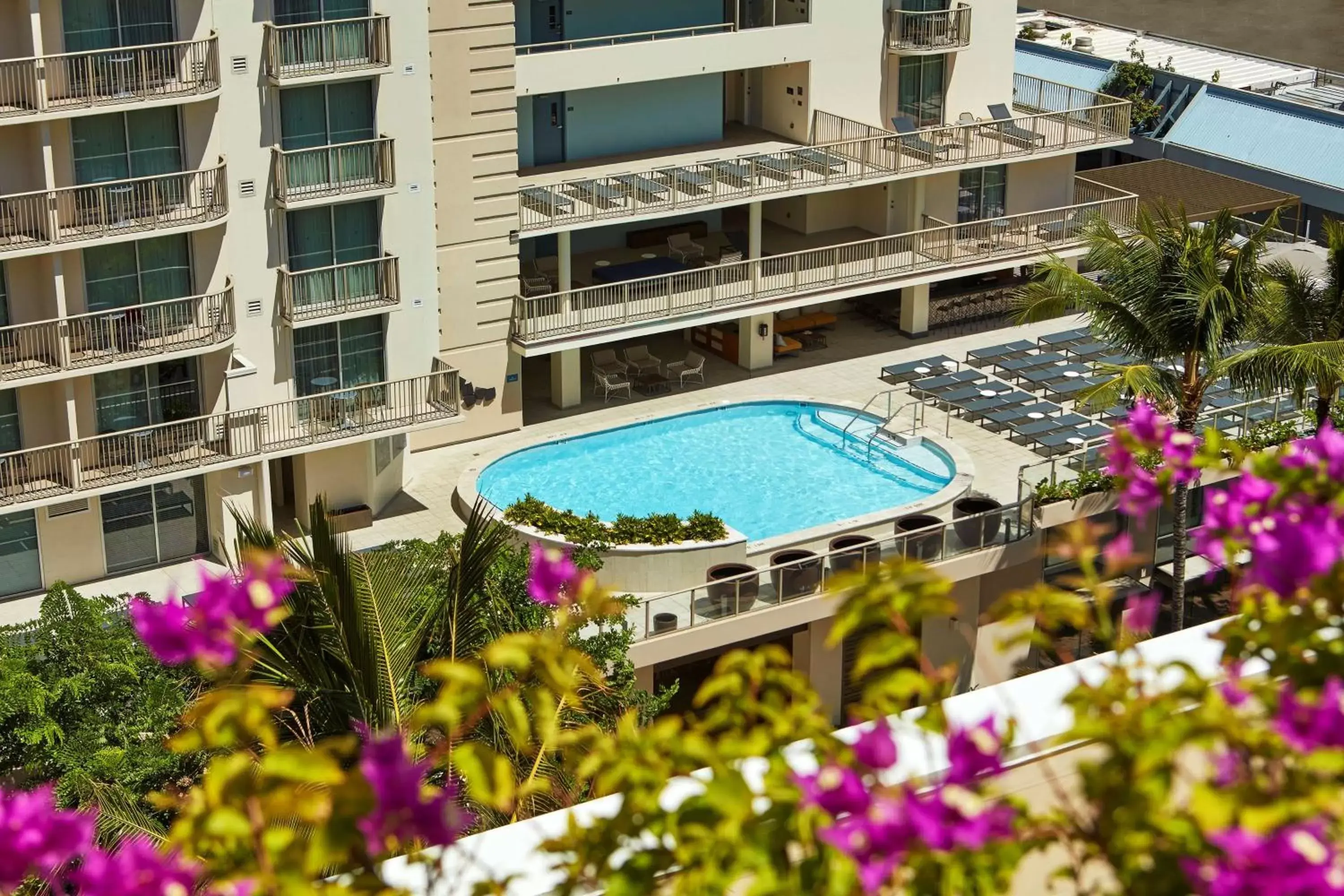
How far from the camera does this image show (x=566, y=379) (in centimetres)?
3741

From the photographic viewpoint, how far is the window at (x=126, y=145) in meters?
28.5

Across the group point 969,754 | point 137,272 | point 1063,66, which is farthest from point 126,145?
point 1063,66

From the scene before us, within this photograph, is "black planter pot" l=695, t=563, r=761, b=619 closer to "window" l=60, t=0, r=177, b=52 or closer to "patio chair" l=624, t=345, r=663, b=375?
"patio chair" l=624, t=345, r=663, b=375

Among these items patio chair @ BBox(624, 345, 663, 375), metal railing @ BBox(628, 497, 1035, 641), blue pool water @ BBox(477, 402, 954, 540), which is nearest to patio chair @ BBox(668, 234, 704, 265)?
patio chair @ BBox(624, 345, 663, 375)

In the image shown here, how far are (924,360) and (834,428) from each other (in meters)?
3.80

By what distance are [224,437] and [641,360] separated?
11.1 m

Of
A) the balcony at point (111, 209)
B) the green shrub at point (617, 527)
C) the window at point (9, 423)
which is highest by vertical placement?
the balcony at point (111, 209)

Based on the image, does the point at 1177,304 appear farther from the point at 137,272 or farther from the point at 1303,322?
the point at 137,272

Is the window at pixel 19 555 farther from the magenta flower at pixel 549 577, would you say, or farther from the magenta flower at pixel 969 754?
the magenta flower at pixel 969 754

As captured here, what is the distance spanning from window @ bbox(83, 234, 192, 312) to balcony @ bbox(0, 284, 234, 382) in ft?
0.89

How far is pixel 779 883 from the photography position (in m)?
5.73

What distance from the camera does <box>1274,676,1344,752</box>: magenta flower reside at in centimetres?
545

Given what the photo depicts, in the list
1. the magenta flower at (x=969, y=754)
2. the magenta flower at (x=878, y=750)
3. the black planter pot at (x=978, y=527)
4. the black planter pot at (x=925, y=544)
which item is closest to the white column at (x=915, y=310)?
the black planter pot at (x=978, y=527)

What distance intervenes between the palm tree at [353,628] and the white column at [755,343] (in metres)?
21.2
